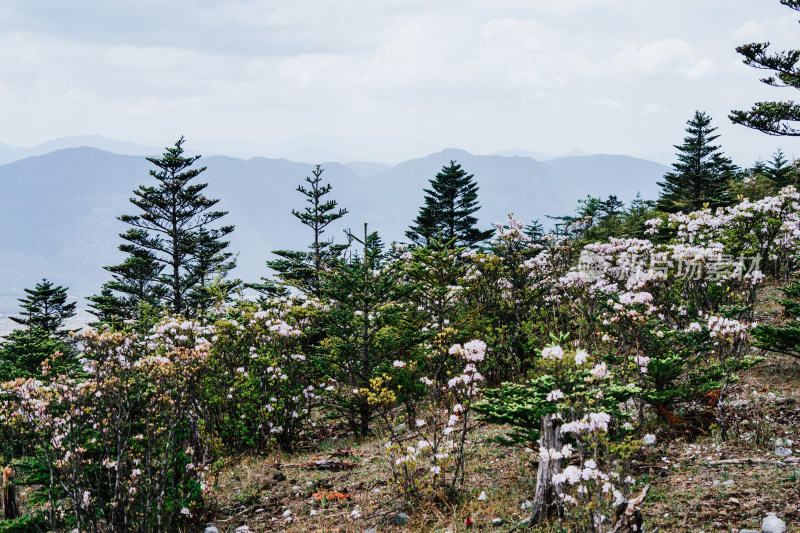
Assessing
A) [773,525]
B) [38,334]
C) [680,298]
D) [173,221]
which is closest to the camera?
[773,525]

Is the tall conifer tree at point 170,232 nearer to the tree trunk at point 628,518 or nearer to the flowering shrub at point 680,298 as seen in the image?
the flowering shrub at point 680,298

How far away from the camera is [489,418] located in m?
5.92

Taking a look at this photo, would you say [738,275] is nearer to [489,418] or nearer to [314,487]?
[489,418]

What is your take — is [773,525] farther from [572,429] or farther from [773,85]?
[773,85]

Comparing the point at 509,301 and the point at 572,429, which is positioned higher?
the point at 509,301

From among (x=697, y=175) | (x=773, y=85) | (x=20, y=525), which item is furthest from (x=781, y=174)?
(x=20, y=525)

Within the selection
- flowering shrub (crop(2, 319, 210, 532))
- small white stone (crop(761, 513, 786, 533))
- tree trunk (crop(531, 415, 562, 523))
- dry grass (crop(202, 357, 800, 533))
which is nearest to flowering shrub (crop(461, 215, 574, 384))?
dry grass (crop(202, 357, 800, 533))

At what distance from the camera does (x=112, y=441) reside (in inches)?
241

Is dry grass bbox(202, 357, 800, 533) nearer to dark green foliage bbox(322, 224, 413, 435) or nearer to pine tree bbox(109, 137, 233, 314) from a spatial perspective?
dark green foliage bbox(322, 224, 413, 435)

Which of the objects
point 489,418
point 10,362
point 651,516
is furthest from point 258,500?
point 10,362

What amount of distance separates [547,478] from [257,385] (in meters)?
6.19

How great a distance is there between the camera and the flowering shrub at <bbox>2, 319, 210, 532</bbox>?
5.60 meters

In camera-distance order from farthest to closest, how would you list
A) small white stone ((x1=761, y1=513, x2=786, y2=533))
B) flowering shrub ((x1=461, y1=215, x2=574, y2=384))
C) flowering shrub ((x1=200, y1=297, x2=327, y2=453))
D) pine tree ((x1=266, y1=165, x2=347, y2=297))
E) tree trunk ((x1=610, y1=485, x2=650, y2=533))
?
pine tree ((x1=266, y1=165, x2=347, y2=297)), flowering shrub ((x1=461, y1=215, x2=574, y2=384)), flowering shrub ((x1=200, y1=297, x2=327, y2=453)), small white stone ((x1=761, y1=513, x2=786, y2=533)), tree trunk ((x1=610, y1=485, x2=650, y2=533))

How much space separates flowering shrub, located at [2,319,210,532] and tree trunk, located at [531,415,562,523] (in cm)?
384
